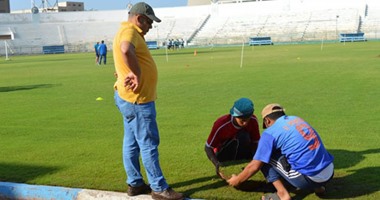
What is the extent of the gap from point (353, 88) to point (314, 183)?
9.20 m

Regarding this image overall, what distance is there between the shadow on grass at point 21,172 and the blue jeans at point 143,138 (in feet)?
5.07

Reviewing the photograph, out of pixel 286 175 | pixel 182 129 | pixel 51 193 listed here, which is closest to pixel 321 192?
pixel 286 175

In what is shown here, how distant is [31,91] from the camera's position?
52.0 ft

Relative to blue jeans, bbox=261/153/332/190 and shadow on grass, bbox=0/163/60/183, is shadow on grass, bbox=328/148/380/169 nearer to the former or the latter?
blue jeans, bbox=261/153/332/190

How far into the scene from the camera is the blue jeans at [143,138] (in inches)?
184

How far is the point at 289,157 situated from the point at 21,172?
3.42 m

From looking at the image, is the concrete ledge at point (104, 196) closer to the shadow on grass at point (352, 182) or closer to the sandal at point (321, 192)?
the shadow on grass at point (352, 182)

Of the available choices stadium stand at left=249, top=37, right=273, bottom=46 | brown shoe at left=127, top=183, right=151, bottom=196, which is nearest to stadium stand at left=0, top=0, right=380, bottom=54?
stadium stand at left=249, top=37, right=273, bottom=46

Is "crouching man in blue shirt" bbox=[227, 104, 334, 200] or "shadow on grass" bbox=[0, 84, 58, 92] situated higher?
"crouching man in blue shirt" bbox=[227, 104, 334, 200]

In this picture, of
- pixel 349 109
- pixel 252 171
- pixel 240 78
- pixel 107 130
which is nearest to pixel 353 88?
pixel 349 109

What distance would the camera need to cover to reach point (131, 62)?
14.4 ft

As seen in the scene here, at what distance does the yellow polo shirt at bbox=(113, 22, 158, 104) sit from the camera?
4.49 m

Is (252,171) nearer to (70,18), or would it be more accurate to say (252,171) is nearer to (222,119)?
(222,119)

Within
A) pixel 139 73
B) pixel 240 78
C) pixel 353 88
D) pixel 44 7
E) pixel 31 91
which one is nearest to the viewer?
pixel 139 73
